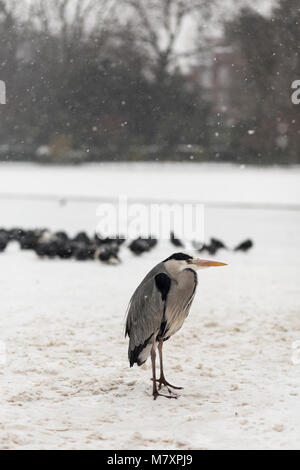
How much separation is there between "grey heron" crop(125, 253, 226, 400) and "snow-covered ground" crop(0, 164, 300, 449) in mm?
316

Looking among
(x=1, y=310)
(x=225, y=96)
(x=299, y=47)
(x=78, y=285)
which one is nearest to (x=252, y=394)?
(x=1, y=310)

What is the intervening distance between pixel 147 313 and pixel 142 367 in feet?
2.31

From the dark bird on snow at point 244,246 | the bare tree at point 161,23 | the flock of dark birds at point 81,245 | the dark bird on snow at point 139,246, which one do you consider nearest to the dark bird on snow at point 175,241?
the flock of dark birds at point 81,245

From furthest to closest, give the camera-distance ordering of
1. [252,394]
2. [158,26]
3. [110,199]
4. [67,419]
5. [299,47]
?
1. [158,26]
2. [110,199]
3. [299,47]
4. [252,394]
5. [67,419]

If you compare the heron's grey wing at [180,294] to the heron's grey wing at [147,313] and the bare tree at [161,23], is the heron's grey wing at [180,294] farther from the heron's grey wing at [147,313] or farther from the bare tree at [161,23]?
the bare tree at [161,23]

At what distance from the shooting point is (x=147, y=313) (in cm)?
298

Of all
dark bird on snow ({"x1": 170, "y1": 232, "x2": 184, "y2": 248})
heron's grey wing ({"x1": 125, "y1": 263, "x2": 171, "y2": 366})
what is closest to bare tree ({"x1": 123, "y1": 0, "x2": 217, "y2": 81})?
dark bird on snow ({"x1": 170, "y1": 232, "x2": 184, "y2": 248})

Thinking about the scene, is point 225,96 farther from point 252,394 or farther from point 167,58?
point 252,394

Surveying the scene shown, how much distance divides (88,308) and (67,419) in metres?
2.13

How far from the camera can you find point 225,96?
1052 inches

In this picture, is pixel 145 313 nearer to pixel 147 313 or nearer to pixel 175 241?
pixel 147 313

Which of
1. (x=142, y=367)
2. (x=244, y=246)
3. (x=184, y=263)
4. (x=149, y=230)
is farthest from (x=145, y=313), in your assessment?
(x=149, y=230)

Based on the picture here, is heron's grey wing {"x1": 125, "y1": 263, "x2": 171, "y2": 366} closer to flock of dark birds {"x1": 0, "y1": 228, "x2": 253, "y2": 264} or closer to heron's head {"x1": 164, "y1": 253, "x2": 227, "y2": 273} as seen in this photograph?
heron's head {"x1": 164, "y1": 253, "x2": 227, "y2": 273}

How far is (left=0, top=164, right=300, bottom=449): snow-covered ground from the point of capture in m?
2.66
